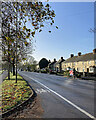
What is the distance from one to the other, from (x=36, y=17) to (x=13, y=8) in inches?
40.8

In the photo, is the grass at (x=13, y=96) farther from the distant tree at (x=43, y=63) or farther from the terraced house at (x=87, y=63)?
the distant tree at (x=43, y=63)

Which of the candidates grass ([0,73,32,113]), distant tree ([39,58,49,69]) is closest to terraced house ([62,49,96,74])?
grass ([0,73,32,113])

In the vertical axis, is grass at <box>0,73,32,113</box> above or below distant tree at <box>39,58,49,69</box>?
below

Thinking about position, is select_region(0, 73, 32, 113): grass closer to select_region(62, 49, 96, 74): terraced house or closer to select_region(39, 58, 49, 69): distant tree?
select_region(62, 49, 96, 74): terraced house

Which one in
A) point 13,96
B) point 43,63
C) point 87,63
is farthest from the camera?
point 43,63

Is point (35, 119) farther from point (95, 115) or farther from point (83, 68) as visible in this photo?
point (83, 68)

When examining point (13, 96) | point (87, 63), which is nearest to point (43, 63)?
point (87, 63)

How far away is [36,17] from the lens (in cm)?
404

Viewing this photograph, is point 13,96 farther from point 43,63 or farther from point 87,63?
point 43,63

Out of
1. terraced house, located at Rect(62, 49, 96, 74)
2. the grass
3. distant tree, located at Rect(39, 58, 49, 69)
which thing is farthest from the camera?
distant tree, located at Rect(39, 58, 49, 69)

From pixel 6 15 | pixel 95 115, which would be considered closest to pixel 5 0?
pixel 6 15

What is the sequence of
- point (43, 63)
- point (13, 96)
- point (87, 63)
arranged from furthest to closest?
1. point (43, 63)
2. point (87, 63)
3. point (13, 96)

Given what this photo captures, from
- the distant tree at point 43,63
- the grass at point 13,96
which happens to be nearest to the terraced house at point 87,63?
the grass at point 13,96

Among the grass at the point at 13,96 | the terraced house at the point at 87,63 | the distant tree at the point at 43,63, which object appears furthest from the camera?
the distant tree at the point at 43,63
